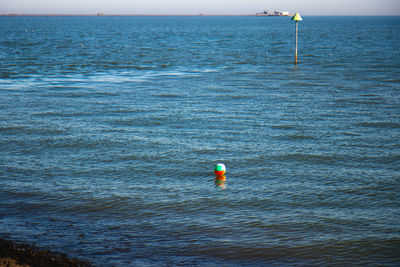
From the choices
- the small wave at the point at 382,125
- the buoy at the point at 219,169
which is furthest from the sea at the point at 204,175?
the buoy at the point at 219,169

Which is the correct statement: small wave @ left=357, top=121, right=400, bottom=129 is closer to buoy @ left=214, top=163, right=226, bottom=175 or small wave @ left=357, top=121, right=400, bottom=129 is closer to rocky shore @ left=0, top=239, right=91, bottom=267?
buoy @ left=214, top=163, right=226, bottom=175

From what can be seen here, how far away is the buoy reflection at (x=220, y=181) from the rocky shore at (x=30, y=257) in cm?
413

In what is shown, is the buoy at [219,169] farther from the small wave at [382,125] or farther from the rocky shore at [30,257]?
the small wave at [382,125]

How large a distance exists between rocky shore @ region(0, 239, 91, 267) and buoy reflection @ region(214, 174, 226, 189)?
4130mm

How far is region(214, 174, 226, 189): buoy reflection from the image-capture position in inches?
397

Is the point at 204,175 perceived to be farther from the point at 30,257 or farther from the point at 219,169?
the point at 30,257

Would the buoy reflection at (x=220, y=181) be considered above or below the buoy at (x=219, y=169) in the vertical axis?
below

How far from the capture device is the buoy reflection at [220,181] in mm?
10094

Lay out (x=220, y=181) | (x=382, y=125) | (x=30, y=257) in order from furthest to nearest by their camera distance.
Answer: (x=382, y=125)
(x=220, y=181)
(x=30, y=257)

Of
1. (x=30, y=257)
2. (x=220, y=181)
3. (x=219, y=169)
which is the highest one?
(x=219, y=169)

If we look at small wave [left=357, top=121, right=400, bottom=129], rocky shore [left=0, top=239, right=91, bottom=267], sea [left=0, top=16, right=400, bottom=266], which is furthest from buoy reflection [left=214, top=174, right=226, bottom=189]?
small wave [left=357, top=121, right=400, bottom=129]

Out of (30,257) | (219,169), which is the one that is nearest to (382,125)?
(219,169)

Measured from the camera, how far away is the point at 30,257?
21.3 ft

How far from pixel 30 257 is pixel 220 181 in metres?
4.84
